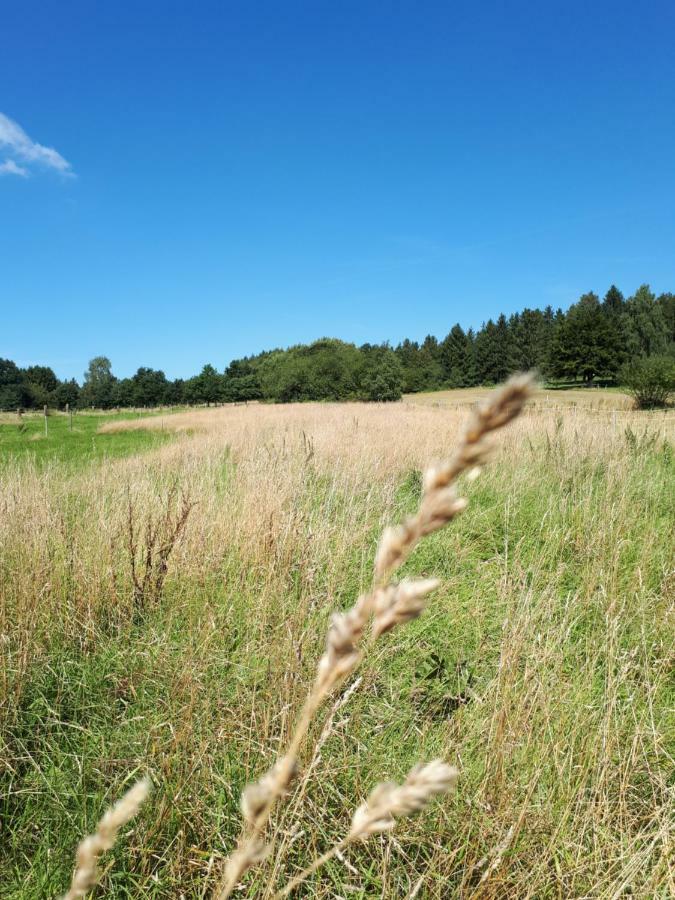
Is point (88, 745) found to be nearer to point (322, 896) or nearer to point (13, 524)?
point (322, 896)

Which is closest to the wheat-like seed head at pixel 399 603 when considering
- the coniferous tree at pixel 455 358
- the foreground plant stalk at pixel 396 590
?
the foreground plant stalk at pixel 396 590

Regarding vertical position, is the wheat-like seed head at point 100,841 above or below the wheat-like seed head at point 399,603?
below

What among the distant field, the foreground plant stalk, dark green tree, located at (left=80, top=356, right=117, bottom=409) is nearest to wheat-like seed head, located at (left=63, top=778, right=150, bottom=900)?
the foreground plant stalk

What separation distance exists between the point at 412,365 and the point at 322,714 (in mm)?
80131

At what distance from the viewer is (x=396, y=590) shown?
412mm

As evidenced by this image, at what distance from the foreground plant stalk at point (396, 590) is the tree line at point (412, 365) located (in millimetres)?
52839

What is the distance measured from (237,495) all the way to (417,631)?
90.2 inches

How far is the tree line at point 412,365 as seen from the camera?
57906 mm

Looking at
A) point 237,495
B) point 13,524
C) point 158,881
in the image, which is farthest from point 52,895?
point 237,495

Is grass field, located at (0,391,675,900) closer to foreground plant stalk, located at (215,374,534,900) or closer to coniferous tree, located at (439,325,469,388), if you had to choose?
foreground plant stalk, located at (215,374,534,900)

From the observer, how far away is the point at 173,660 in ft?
8.40

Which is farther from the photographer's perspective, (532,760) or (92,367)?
(92,367)

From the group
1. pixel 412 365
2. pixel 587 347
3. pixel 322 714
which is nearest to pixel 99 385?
pixel 412 365

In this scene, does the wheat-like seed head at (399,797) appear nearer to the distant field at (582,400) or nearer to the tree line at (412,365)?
the distant field at (582,400)
